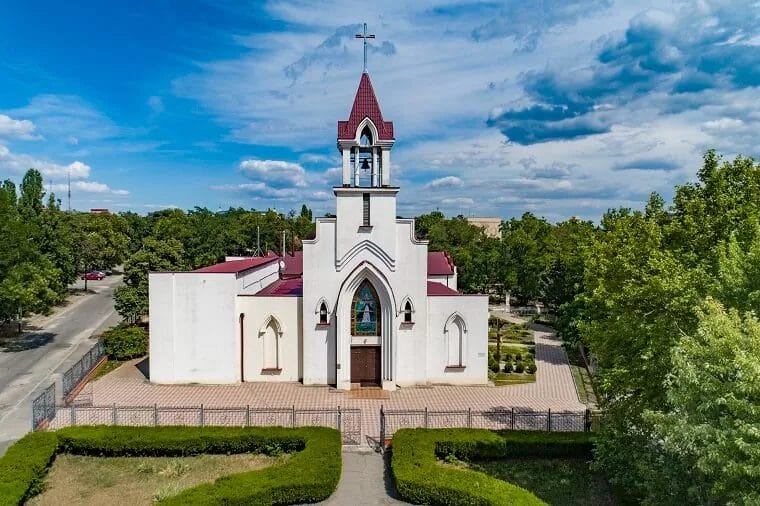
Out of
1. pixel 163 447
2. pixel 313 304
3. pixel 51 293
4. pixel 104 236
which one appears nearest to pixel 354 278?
pixel 313 304

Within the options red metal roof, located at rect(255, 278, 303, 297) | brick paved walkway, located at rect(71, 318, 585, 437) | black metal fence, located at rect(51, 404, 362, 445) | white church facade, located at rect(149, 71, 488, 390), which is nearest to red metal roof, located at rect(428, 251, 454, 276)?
white church facade, located at rect(149, 71, 488, 390)

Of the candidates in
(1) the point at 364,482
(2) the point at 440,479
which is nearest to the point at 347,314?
(1) the point at 364,482

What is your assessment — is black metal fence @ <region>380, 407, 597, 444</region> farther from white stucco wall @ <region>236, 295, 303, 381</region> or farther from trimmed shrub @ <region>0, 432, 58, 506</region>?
trimmed shrub @ <region>0, 432, 58, 506</region>

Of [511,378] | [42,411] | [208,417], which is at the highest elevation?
[42,411]

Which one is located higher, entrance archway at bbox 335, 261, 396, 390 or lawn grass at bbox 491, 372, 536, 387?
entrance archway at bbox 335, 261, 396, 390

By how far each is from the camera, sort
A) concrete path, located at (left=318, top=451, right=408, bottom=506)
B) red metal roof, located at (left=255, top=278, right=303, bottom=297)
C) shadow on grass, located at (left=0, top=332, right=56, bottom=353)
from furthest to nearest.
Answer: shadow on grass, located at (left=0, top=332, right=56, bottom=353)
red metal roof, located at (left=255, top=278, right=303, bottom=297)
concrete path, located at (left=318, top=451, right=408, bottom=506)

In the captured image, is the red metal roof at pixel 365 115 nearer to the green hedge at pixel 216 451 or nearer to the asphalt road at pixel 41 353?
the green hedge at pixel 216 451

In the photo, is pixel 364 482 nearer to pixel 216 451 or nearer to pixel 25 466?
pixel 216 451
